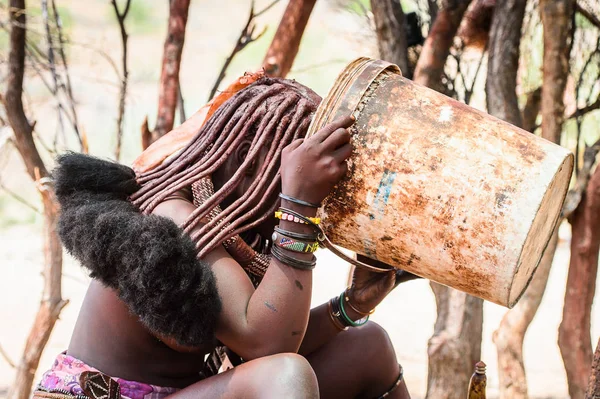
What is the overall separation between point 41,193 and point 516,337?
2.34 meters

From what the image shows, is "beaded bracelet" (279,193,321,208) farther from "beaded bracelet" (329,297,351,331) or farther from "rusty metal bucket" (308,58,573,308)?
"beaded bracelet" (329,297,351,331)

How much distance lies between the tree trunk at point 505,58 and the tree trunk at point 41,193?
83.5 inches

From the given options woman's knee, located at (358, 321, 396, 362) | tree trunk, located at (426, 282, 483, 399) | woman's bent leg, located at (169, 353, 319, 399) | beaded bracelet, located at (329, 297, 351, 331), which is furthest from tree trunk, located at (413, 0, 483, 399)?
woman's bent leg, located at (169, 353, 319, 399)

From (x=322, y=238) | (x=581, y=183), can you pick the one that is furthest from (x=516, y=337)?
(x=322, y=238)

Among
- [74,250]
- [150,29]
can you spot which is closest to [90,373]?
[74,250]

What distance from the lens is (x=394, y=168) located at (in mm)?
1894

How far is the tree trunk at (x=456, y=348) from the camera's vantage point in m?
3.60

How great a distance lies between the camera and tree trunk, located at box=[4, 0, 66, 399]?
3725mm

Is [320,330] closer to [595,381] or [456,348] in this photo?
[595,381]

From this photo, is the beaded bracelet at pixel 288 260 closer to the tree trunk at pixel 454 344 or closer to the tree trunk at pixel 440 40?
the tree trunk at pixel 454 344

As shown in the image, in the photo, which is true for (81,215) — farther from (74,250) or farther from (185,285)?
(185,285)

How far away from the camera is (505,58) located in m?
3.64

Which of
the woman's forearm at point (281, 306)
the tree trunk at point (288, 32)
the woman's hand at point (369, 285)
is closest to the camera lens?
the woman's forearm at point (281, 306)

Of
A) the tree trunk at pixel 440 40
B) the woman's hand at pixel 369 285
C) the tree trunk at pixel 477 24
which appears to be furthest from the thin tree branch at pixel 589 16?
the woman's hand at pixel 369 285
